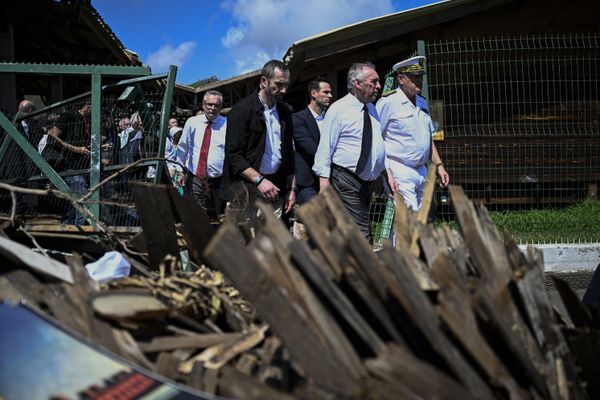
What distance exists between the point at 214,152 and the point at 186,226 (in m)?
4.90

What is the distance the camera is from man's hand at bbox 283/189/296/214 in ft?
21.1

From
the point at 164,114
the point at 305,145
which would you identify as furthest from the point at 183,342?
the point at 305,145

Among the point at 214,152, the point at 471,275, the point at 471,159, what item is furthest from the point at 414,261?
the point at 471,159

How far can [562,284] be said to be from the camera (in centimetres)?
335

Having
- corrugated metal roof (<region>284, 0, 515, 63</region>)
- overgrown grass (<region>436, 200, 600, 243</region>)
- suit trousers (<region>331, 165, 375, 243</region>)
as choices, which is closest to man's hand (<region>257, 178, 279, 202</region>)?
suit trousers (<region>331, 165, 375, 243</region>)

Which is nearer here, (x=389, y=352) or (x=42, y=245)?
(x=389, y=352)

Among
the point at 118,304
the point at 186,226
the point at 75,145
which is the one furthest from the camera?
the point at 75,145

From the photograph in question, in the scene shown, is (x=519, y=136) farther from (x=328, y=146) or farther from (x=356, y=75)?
(x=328, y=146)

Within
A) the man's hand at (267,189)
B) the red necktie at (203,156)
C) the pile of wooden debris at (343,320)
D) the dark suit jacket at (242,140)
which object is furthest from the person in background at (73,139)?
the pile of wooden debris at (343,320)

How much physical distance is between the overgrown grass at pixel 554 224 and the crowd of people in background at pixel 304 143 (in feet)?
7.77

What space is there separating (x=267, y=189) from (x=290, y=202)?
508 mm

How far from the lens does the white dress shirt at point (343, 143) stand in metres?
6.51

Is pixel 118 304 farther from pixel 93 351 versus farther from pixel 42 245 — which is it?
pixel 42 245

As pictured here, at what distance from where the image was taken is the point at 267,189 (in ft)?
19.7
